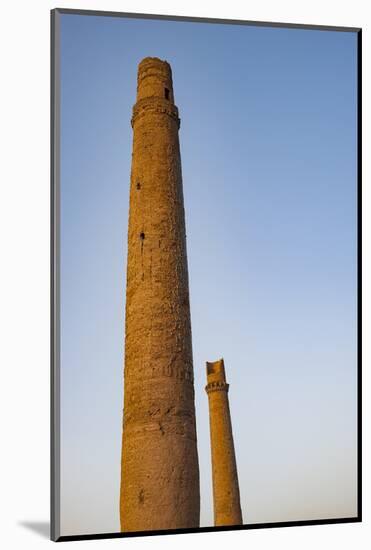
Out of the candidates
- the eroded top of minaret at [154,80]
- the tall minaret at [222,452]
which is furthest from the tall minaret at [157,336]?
the tall minaret at [222,452]

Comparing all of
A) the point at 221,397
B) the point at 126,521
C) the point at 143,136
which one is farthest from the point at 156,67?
the point at 221,397

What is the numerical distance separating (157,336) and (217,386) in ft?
28.4

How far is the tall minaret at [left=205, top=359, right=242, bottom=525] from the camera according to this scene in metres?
19.5

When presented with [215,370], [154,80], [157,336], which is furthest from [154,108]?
[215,370]

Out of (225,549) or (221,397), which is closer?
(225,549)

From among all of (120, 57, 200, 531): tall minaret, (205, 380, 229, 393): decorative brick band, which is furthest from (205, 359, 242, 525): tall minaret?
(120, 57, 200, 531): tall minaret

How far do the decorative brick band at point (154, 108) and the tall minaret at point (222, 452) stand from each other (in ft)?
26.2

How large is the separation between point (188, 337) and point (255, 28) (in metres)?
3.56

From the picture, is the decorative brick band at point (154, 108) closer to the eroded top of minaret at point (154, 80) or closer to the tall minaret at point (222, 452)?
the eroded top of minaret at point (154, 80)

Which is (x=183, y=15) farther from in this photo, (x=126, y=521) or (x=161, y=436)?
(x=126, y=521)

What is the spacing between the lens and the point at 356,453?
12094mm

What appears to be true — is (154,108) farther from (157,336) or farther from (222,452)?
(222,452)

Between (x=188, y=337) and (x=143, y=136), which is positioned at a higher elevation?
(x=143, y=136)

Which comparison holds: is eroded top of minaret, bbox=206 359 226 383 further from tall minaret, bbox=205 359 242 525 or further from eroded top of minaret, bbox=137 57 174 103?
eroded top of minaret, bbox=137 57 174 103
